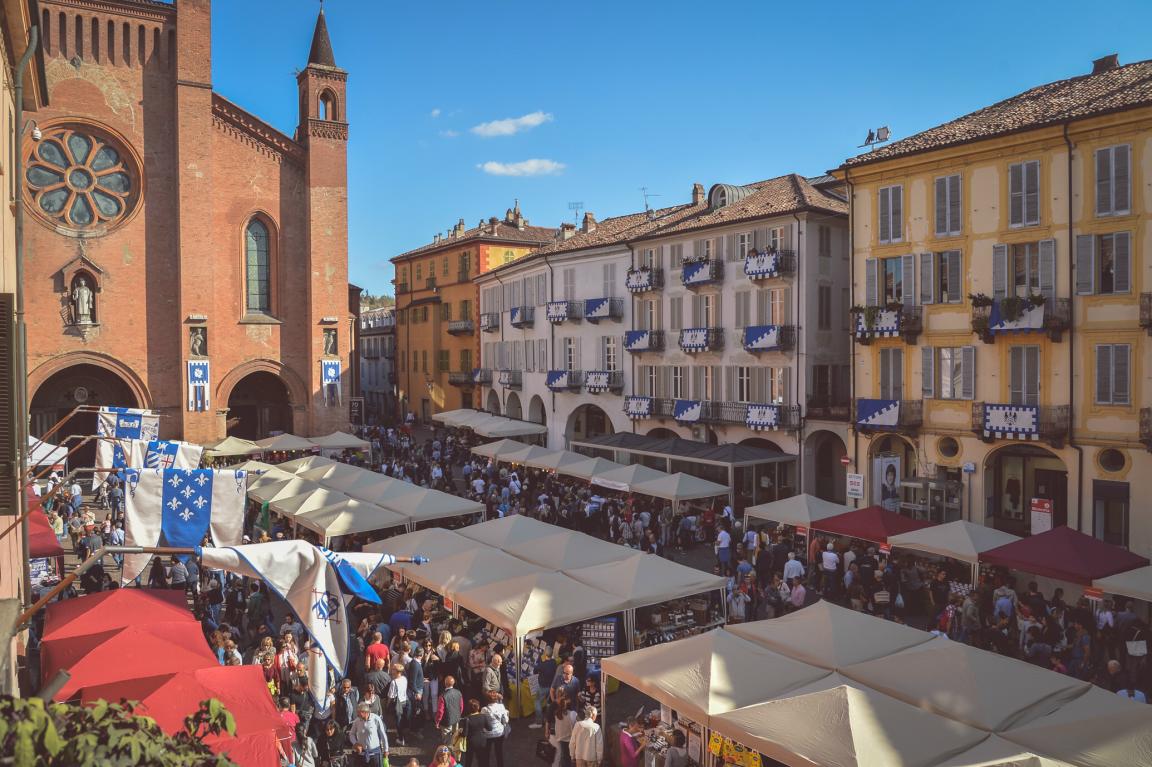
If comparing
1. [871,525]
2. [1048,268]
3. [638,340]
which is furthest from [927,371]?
[638,340]

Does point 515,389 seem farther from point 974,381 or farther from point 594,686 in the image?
point 594,686

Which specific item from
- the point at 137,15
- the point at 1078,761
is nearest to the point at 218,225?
the point at 137,15

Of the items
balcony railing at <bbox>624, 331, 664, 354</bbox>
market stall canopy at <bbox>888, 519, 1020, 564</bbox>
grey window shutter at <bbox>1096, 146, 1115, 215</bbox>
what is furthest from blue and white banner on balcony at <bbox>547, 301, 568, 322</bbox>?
market stall canopy at <bbox>888, 519, 1020, 564</bbox>

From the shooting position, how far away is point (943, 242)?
25750 mm

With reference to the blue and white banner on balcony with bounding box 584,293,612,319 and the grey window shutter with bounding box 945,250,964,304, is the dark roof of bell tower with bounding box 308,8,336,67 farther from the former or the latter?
the grey window shutter with bounding box 945,250,964,304

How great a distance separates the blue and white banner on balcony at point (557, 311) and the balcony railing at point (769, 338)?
11386 mm

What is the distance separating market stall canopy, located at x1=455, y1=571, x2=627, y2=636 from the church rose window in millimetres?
27186

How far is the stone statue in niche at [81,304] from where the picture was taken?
110ft

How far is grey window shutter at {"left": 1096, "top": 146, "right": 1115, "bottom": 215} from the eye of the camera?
2217 centimetres

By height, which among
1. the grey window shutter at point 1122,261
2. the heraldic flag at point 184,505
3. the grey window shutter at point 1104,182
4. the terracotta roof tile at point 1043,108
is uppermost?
the terracotta roof tile at point 1043,108

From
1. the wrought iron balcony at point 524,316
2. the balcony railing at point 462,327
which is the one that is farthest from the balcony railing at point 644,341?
the balcony railing at point 462,327

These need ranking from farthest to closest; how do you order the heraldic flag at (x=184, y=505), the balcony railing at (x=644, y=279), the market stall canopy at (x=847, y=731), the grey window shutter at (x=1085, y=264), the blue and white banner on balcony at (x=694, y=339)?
the balcony railing at (x=644, y=279)
the blue and white banner on balcony at (x=694, y=339)
the grey window shutter at (x=1085, y=264)
the heraldic flag at (x=184, y=505)
the market stall canopy at (x=847, y=731)

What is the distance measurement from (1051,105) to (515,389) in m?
28.8

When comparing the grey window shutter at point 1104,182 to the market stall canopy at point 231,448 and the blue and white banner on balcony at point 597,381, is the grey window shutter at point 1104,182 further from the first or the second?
the market stall canopy at point 231,448
